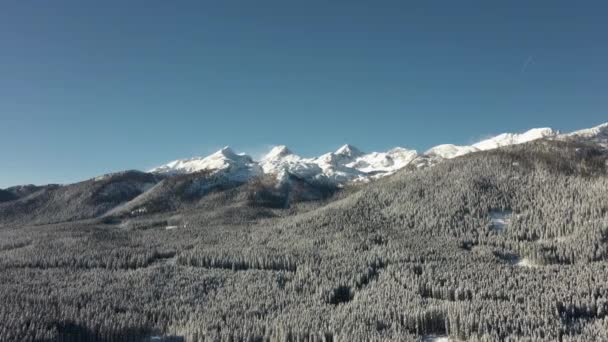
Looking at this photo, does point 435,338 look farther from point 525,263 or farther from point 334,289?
point 525,263

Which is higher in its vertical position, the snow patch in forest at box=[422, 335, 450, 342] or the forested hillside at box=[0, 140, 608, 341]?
the forested hillside at box=[0, 140, 608, 341]

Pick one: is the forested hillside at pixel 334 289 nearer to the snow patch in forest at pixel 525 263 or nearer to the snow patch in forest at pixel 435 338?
the snow patch in forest at pixel 525 263

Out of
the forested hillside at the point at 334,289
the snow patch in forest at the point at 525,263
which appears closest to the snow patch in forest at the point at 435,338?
the forested hillside at the point at 334,289

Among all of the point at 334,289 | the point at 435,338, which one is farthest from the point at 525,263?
the point at 435,338

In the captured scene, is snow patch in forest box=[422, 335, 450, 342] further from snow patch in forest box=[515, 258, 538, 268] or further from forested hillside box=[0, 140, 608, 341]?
snow patch in forest box=[515, 258, 538, 268]

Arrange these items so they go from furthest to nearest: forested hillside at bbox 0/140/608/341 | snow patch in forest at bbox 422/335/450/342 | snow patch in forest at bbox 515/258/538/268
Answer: snow patch in forest at bbox 515/258/538/268
snow patch in forest at bbox 422/335/450/342
forested hillside at bbox 0/140/608/341

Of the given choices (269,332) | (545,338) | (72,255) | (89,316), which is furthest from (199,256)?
(545,338)

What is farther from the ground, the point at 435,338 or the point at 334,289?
the point at 334,289

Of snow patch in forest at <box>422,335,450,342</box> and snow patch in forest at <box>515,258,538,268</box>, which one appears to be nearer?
snow patch in forest at <box>422,335,450,342</box>

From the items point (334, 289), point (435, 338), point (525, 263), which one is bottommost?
point (435, 338)

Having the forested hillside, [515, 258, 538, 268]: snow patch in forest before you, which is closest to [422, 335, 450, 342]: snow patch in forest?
the forested hillside

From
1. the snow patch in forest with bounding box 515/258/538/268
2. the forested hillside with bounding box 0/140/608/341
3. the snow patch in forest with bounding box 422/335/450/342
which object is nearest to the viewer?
the forested hillside with bounding box 0/140/608/341
